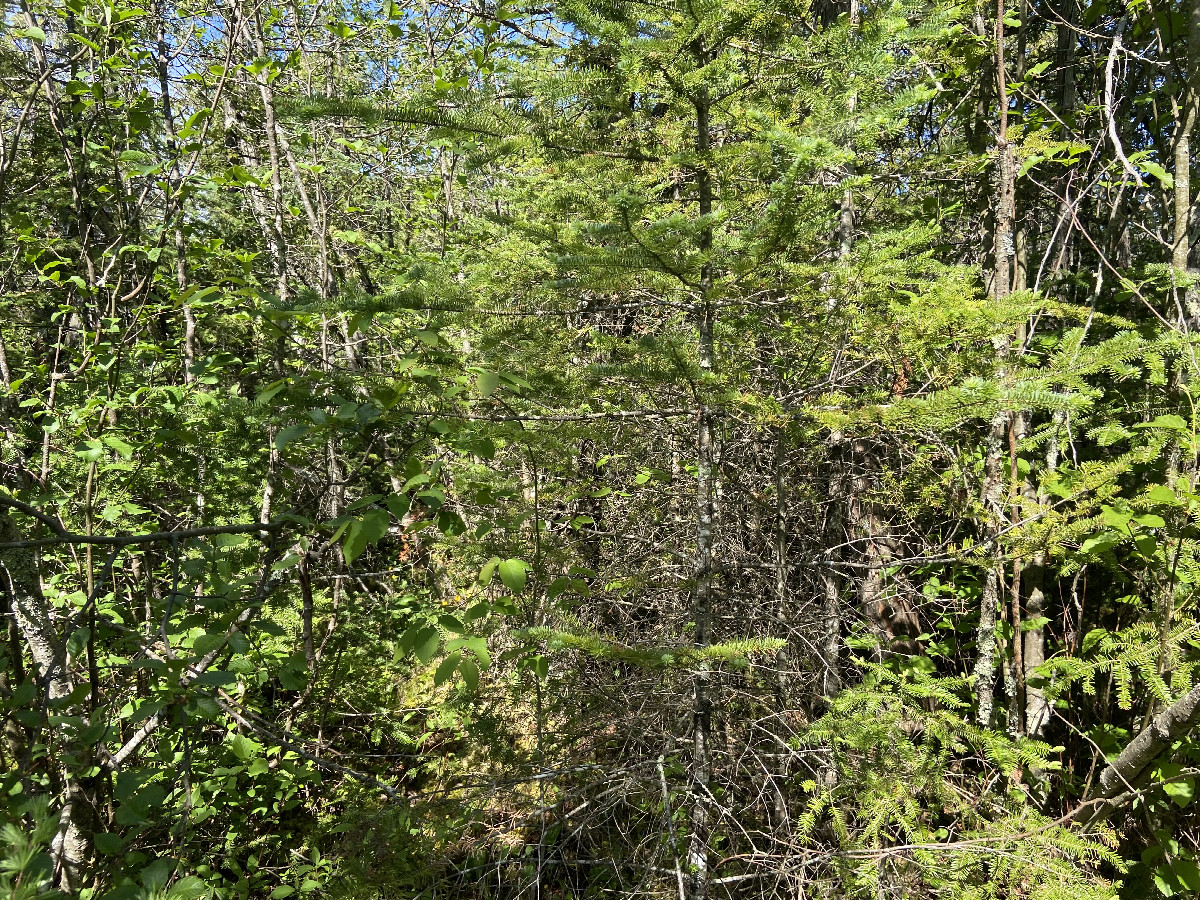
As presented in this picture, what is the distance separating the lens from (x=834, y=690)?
11.2 feet

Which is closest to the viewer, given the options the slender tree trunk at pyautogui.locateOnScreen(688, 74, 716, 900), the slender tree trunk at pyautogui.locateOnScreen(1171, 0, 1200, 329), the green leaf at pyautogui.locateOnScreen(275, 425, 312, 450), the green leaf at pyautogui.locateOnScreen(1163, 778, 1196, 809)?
the green leaf at pyautogui.locateOnScreen(275, 425, 312, 450)

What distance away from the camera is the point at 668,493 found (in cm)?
368

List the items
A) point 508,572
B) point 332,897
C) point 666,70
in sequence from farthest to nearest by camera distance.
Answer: point 332,897
point 666,70
point 508,572

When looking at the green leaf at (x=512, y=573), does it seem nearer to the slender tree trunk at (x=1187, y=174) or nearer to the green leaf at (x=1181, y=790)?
the green leaf at (x=1181, y=790)

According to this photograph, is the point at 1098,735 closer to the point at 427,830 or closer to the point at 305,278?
the point at 427,830

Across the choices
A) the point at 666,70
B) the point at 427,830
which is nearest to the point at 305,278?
the point at 666,70

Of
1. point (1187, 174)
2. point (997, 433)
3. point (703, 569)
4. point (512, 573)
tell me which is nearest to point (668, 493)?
point (703, 569)

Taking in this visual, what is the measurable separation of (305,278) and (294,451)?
11.6 ft

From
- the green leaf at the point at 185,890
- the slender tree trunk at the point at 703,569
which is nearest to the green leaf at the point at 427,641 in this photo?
the green leaf at the point at 185,890

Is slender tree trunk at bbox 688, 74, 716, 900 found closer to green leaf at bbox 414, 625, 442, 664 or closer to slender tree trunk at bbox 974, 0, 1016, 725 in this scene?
green leaf at bbox 414, 625, 442, 664

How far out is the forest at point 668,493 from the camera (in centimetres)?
205

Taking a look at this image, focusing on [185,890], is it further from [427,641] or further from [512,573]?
[512,573]

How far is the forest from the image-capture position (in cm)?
205

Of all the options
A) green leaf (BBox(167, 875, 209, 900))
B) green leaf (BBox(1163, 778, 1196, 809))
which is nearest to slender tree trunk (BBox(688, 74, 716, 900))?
green leaf (BBox(167, 875, 209, 900))
